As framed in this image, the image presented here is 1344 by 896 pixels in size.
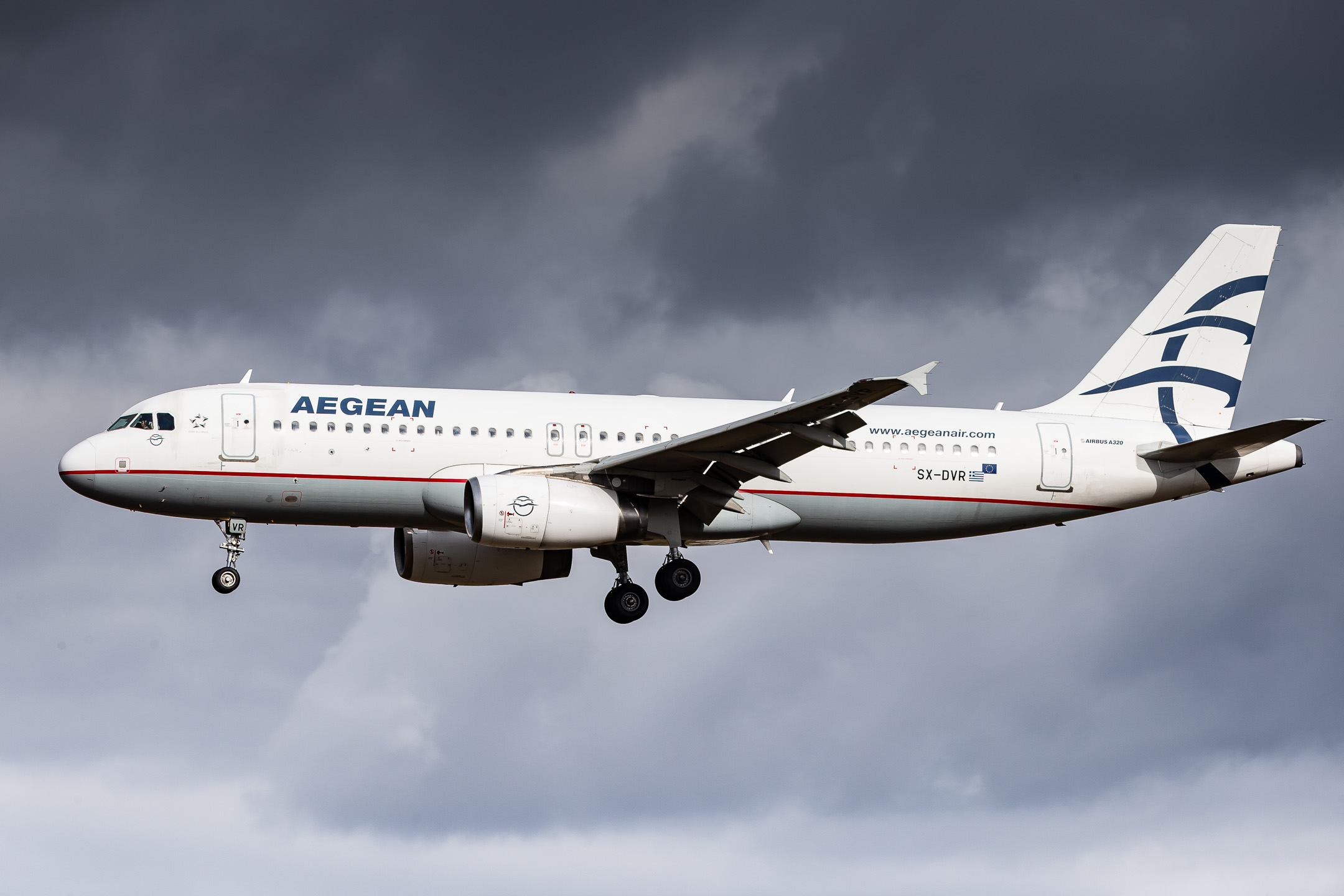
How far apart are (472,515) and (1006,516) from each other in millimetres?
12995

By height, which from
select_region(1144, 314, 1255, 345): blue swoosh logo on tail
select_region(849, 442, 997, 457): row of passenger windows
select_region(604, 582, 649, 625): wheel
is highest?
select_region(1144, 314, 1255, 345): blue swoosh logo on tail

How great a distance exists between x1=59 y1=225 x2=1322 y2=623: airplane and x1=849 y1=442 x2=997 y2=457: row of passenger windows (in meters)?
0.05

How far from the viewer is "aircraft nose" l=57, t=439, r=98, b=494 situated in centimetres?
3281

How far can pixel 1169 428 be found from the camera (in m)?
A: 39.2

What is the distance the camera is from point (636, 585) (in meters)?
36.9

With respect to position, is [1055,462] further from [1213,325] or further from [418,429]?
[418,429]

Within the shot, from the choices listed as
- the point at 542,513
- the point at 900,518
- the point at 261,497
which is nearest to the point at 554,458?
the point at 542,513

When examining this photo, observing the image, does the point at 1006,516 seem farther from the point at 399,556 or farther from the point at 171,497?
the point at 171,497

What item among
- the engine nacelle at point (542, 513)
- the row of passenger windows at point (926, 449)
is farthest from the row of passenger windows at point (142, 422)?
the row of passenger windows at point (926, 449)

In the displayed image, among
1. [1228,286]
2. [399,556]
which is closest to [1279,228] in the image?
[1228,286]

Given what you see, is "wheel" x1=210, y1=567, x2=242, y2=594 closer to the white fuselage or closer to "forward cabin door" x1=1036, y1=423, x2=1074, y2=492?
the white fuselage

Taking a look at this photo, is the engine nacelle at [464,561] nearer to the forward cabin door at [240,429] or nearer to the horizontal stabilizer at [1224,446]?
the forward cabin door at [240,429]

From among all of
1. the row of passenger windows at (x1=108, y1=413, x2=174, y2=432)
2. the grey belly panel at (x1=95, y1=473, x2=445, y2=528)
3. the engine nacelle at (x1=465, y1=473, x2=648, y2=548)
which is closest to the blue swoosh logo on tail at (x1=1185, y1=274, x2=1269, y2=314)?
the engine nacelle at (x1=465, y1=473, x2=648, y2=548)

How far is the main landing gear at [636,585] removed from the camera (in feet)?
117
